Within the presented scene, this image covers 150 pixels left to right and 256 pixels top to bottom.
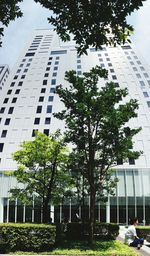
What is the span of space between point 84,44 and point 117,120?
12264 mm

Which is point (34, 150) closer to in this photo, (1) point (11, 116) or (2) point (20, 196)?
(2) point (20, 196)

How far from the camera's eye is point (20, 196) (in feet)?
95.6

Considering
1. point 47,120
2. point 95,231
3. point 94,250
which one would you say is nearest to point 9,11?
point 94,250

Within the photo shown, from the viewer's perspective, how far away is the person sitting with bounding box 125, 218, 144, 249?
1636 centimetres

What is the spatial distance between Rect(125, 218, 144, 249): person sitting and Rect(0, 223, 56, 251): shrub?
334cm

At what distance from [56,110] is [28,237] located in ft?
135

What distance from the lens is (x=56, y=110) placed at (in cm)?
5669

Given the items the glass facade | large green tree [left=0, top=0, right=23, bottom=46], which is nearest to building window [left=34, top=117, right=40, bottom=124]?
the glass facade

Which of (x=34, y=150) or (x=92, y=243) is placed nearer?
(x=92, y=243)

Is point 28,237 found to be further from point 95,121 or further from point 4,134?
point 4,134

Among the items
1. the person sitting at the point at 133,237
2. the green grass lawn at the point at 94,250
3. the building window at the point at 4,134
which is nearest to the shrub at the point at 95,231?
the green grass lawn at the point at 94,250

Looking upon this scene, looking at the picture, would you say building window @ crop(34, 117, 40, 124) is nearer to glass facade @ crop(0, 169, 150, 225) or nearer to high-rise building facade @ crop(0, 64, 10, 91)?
glass facade @ crop(0, 169, 150, 225)

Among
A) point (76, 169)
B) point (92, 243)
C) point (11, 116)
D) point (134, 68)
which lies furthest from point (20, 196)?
point (134, 68)

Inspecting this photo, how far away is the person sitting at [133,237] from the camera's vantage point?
16359 mm
